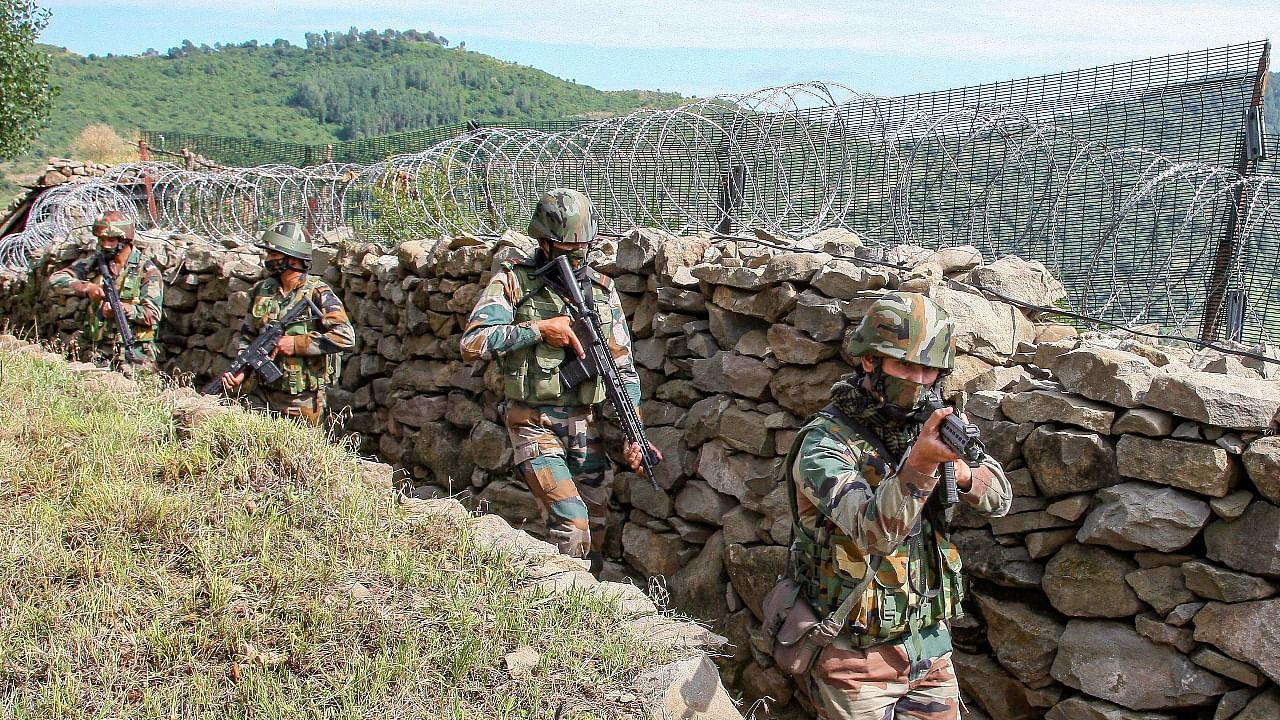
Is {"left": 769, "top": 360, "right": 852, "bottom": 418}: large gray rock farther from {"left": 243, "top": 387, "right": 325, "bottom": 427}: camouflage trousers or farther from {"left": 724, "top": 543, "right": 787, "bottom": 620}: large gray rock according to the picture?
{"left": 243, "top": 387, "right": 325, "bottom": 427}: camouflage trousers

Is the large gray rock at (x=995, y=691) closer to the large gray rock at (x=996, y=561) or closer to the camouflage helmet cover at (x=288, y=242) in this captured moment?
the large gray rock at (x=996, y=561)

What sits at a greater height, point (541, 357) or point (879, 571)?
point (541, 357)

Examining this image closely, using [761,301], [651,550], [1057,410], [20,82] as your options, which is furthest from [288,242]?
[20,82]

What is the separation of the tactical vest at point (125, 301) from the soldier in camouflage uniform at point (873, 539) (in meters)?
7.89

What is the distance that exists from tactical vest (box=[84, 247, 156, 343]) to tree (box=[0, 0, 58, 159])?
15.0m

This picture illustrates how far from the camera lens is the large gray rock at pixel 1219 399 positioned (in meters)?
3.22

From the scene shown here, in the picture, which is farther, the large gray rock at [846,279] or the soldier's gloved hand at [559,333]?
the soldier's gloved hand at [559,333]

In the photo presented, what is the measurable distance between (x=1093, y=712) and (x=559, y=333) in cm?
270

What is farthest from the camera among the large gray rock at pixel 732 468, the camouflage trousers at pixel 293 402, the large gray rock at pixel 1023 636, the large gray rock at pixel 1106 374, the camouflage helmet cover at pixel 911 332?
the camouflage trousers at pixel 293 402

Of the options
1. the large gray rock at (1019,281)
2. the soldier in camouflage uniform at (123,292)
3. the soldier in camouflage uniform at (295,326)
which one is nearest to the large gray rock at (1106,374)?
the large gray rock at (1019,281)

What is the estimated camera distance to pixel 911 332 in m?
2.78

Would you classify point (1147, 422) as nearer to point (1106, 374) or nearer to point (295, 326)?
point (1106, 374)

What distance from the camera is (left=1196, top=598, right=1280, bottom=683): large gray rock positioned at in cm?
316

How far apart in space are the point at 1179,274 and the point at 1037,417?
153 centimetres
